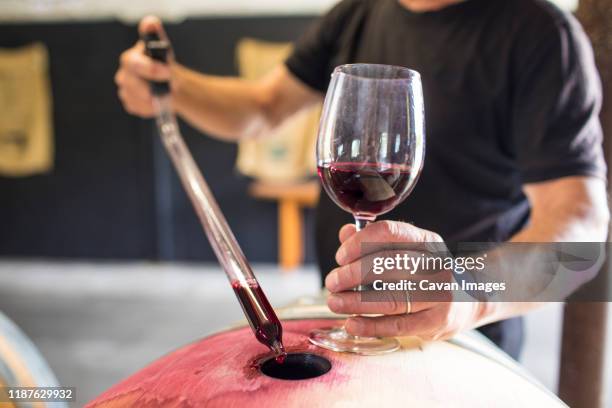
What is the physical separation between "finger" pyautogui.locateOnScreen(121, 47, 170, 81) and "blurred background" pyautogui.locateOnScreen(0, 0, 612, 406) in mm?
3393

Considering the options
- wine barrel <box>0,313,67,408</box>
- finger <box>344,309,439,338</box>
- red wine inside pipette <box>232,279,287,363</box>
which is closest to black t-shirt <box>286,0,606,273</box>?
finger <box>344,309,439,338</box>

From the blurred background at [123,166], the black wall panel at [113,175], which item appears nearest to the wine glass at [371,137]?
the blurred background at [123,166]

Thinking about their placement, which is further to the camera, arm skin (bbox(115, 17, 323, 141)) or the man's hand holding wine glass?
arm skin (bbox(115, 17, 323, 141))

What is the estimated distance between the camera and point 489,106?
3.67 feet

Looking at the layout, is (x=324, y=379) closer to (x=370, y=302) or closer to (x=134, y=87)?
(x=370, y=302)

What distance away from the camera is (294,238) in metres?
5.05

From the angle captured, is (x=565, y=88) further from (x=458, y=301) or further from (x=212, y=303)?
(x=212, y=303)

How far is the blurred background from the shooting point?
16.5 feet

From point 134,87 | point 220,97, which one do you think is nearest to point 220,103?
point 220,97

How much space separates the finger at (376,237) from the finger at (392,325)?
8cm

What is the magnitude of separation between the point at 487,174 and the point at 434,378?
0.61 metres

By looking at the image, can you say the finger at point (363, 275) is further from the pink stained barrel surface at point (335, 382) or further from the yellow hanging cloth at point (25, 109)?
the yellow hanging cloth at point (25, 109)

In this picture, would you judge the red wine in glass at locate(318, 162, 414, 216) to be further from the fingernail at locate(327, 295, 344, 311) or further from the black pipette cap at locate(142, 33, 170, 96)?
the black pipette cap at locate(142, 33, 170, 96)

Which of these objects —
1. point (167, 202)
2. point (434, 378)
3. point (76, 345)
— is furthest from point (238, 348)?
point (167, 202)
